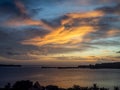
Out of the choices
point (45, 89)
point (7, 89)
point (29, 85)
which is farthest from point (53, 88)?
point (7, 89)

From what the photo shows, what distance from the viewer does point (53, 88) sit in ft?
111

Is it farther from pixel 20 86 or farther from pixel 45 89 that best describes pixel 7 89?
pixel 45 89

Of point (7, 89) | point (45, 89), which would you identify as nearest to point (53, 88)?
point (45, 89)

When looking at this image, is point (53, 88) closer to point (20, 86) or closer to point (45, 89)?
point (45, 89)

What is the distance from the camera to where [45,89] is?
1335 inches

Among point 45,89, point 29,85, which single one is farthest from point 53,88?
point 29,85

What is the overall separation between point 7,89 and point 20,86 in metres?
1.86

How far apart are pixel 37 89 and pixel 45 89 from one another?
12.6 feet

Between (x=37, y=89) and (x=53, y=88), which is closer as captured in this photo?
(x=37, y=89)

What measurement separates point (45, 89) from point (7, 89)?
5.36 metres

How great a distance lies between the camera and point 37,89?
99.1ft

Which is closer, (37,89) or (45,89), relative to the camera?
(37,89)

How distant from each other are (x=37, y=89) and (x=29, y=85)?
61.4 inches

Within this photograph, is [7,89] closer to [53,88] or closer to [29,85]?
[29,85]
